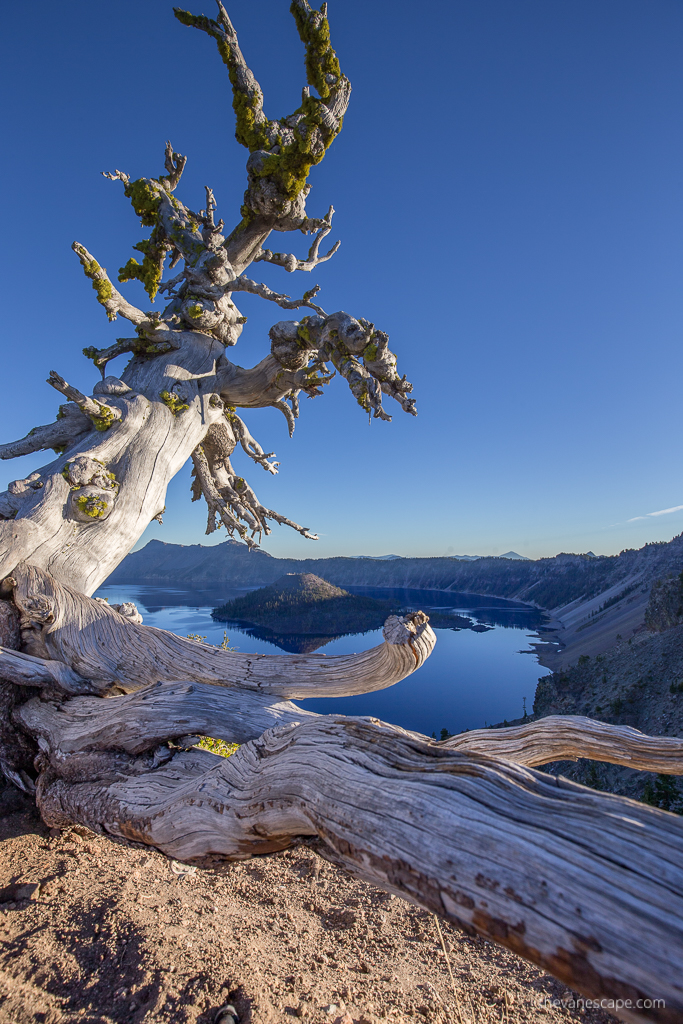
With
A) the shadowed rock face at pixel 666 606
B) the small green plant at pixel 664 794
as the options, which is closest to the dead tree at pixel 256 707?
the small green plant at pixel 664 794

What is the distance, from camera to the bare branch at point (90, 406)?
4559mm

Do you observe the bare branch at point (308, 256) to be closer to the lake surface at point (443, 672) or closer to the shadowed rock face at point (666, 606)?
the lake surface at point (443, 672)

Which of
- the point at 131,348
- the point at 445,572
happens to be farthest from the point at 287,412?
the point at 445,572

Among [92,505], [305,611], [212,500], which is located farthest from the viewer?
[305,611]

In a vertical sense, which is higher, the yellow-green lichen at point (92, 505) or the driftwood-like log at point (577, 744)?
the yellow-green lichen at point (92, 505)

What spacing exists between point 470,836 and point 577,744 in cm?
136

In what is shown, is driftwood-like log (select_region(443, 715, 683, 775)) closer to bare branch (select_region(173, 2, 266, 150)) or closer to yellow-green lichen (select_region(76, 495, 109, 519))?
yellow-green lichen (select_region(76, 495, 109, 519))

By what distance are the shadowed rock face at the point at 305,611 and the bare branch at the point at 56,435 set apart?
3141 inches

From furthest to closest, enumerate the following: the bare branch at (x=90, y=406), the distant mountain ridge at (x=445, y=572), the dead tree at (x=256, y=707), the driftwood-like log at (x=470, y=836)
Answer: the distant mountain ridge at (x=445, y=572), the bare branch at (x=90, y=406), the dead tree at (x=256, y=707), the driftwood-like log at (x=470, y=836)

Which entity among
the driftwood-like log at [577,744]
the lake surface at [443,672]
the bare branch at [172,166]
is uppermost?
the bare branch at [172,166]

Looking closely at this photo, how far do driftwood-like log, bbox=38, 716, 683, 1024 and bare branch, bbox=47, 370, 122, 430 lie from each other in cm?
397

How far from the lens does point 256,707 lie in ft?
10.6

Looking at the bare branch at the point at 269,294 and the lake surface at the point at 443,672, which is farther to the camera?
the lake surface at the point at 443,672

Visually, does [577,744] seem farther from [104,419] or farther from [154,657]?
[104,419]
